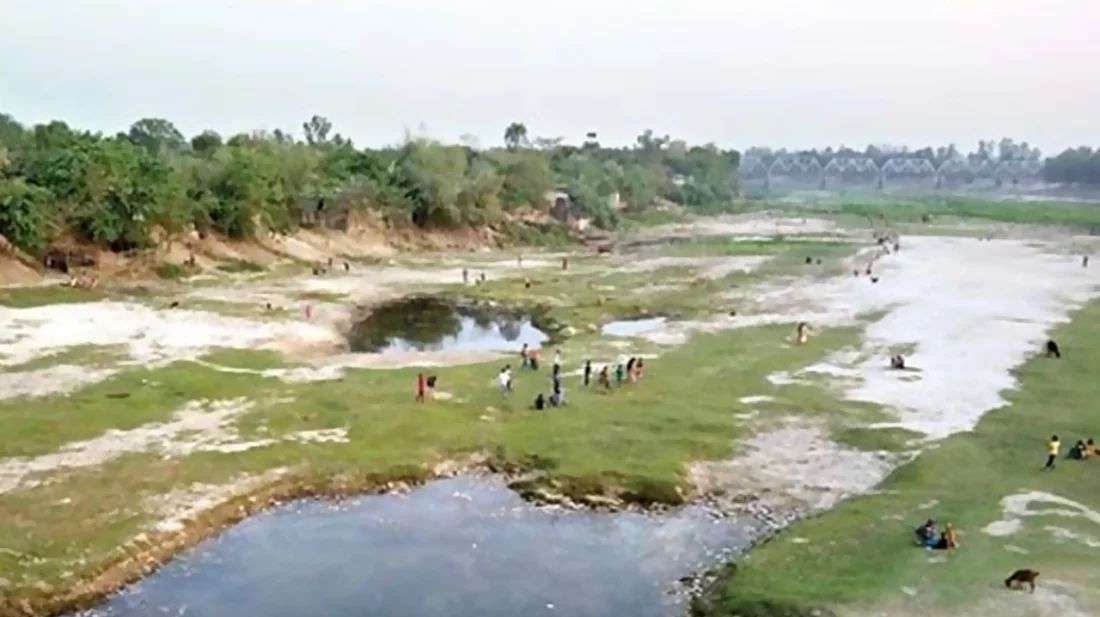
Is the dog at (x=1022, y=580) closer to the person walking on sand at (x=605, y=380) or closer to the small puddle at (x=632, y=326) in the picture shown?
the person walking on sand at (x=605, y=380)

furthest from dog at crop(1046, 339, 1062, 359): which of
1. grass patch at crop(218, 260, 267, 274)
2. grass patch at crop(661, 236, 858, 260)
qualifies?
grass patch at crop(218, 260, 267, 274)

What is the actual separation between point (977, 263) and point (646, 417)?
8171 cm

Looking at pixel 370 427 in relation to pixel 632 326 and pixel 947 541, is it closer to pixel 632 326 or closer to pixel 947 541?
pixel 947 541

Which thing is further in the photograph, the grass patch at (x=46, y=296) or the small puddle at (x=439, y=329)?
the grass patch at (x=46, y=296)

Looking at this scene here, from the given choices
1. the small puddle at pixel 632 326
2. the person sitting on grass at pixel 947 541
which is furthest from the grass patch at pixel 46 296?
the person sitting on grass at pixel 947 541

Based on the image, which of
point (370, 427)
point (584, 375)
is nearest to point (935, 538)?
point (370, 427)

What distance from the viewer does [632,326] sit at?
68.4m

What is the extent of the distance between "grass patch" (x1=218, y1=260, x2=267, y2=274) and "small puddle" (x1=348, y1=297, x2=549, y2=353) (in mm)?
18958

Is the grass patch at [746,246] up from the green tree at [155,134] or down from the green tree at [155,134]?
down

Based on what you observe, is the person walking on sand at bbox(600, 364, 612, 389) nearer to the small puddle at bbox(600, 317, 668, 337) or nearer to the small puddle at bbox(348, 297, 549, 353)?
the small puddle at bbox(348, 297, 549, 353)

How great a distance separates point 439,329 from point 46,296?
2562 centimetres

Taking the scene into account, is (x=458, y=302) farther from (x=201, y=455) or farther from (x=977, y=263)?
(x=977, y=263)

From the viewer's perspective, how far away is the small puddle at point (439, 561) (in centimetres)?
2597

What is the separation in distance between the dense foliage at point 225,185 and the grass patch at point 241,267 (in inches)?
176
